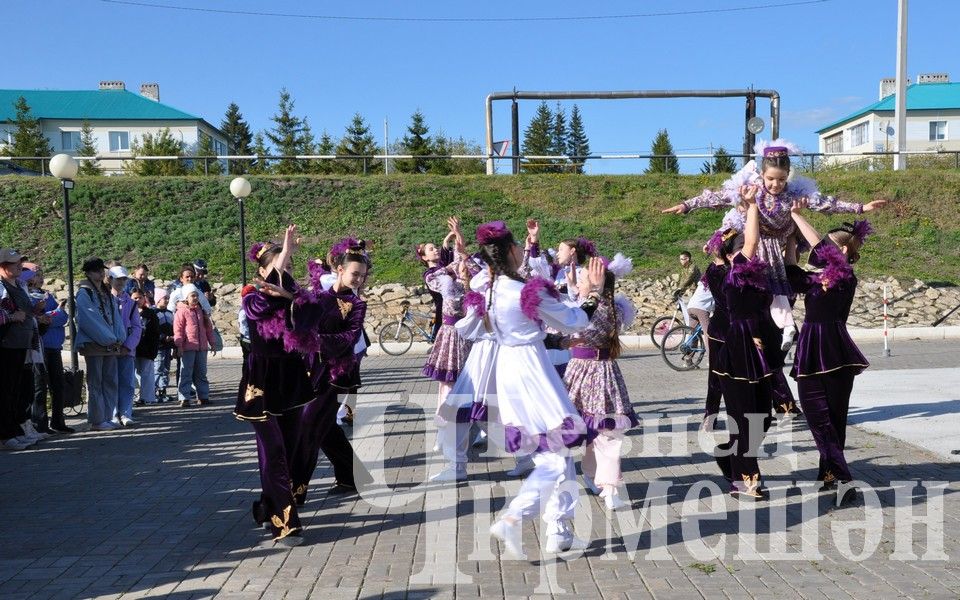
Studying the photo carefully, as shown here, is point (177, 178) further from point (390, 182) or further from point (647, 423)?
point (647, 423)

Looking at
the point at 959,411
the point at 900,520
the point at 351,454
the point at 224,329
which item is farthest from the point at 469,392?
the point at 224,329

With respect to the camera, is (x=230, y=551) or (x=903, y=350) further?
(x=903, y=350)

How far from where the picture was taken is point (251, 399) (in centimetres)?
603

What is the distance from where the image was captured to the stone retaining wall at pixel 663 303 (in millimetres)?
24203

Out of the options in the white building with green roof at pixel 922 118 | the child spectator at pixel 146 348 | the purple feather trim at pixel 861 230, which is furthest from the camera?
the white building with green roof at pixel 922 118

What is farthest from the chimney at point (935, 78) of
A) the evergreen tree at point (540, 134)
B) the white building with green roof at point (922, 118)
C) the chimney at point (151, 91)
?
the chimney at point (151, 91)

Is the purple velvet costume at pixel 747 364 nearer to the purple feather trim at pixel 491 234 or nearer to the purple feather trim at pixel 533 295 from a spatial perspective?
the purple feather trim at pixel 533 295

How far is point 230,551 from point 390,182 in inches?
1074

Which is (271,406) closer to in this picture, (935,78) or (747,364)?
(747,364)

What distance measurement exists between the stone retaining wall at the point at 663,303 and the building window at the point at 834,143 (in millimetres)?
61779

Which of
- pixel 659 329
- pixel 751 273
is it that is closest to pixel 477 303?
pixel 751 273

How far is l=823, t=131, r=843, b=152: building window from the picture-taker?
82.6m

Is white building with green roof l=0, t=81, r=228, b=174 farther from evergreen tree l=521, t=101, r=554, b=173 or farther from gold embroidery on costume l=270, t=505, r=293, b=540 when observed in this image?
gold embroidery on costume l=270, t=505, r=293, b=540

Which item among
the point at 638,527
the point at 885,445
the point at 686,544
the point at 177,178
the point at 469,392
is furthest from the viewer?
the point at 177,178
